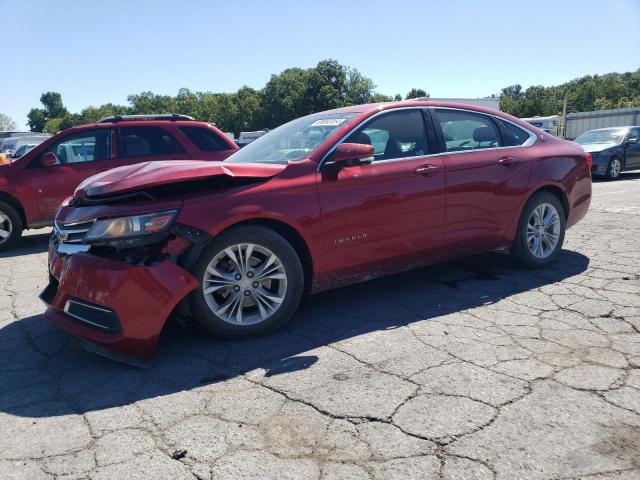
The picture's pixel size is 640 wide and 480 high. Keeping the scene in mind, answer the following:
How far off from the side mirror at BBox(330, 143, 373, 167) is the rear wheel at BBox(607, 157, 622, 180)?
1287cm

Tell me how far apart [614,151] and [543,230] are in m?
11.2

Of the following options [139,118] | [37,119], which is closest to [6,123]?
[37,119]

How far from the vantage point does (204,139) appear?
801cm

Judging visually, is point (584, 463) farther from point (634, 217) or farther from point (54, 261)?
point (634, 217)

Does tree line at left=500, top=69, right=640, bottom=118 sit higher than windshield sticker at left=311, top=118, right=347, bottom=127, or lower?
higher

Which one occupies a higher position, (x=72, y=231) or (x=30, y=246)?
(x=72, y=231)

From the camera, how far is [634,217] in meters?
7.54

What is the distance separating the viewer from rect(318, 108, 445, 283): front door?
3.78 m

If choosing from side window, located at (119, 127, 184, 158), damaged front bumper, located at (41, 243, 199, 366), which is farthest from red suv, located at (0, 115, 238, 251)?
damaged front bumper, located at (41, 243, 199, 366)

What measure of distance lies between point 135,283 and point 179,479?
1.28m

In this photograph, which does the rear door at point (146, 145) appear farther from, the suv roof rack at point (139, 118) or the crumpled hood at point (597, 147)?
the crumpled hood at point (597, 147)

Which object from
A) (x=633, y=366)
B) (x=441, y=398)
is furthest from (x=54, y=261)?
(x=633, y=366)

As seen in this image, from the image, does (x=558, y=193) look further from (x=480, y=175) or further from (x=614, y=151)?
(x=614, y=151)

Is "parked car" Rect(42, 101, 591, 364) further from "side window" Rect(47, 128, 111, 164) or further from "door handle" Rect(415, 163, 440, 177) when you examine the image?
"side window" Rect(47, 128, 111, 164)
